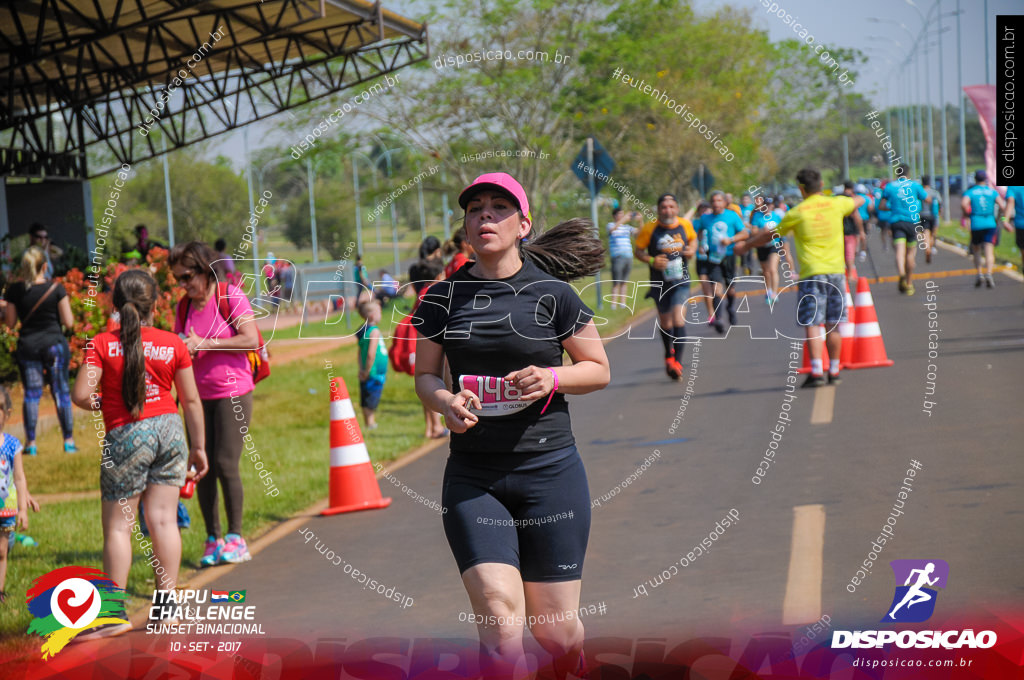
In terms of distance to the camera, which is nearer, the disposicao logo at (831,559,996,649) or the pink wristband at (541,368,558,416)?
the pink wristband at (541,368,558,416)

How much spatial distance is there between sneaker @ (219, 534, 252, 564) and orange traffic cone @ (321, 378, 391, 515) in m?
1.13

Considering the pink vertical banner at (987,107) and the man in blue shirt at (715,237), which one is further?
the man in blue shirt at (715,237)

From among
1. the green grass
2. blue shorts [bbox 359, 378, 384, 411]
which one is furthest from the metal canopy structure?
the green grass

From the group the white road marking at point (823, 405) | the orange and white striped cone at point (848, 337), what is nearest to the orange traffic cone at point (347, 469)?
the white road marking at point (823, 405)

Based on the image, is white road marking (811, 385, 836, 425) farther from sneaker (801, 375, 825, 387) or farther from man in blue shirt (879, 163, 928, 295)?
man in blue shirt (879, 163, 928, 295)

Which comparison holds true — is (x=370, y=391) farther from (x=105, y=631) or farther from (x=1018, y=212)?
(x=1018, y=212)

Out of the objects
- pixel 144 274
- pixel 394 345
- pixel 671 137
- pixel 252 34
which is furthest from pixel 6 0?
pixel 671 137

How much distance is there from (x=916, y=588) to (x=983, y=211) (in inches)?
577

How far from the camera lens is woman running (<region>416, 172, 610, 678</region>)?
3.88m

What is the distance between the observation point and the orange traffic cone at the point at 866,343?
1168cm

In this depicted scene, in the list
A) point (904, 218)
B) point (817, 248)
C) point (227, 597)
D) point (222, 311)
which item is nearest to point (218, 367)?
point (222, 311)

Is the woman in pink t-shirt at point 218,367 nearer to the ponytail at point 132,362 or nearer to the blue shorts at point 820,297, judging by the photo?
the ponytail at point 132,362

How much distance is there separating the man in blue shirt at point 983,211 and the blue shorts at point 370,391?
11.1m

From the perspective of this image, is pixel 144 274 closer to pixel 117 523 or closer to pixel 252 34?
pixel 117 523
